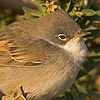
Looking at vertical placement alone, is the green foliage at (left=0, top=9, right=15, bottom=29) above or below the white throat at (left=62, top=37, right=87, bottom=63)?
above

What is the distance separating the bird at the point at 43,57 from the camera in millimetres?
4832

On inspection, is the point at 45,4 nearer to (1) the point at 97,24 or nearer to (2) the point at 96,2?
(1) the point at 97,24

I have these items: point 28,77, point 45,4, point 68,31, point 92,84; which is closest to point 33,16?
point 45,4

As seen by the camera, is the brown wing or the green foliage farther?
the green foliage

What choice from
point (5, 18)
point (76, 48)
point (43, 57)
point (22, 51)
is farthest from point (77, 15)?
point (5, 18)

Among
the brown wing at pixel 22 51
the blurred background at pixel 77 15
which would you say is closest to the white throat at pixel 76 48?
the brown wing at pixel 22 51

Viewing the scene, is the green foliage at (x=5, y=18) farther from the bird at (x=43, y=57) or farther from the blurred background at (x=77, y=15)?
the bird at (x=43, y=57)

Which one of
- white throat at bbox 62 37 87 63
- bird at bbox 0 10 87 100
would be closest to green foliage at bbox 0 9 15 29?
bird at bbox 0 10 87 100

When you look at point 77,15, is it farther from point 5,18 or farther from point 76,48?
point 5,18

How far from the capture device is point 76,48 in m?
5.00

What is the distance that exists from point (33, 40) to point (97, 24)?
1.27m

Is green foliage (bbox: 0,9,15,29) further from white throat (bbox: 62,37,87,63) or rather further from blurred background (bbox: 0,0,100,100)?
white throat (bbox: 62,37,87,63)

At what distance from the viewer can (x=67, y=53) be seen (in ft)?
16.4

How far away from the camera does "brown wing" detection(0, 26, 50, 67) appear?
16.2ft
